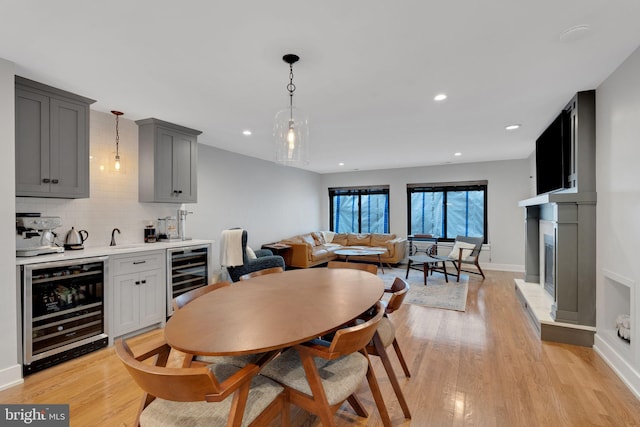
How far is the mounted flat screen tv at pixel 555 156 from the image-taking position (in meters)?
3.36

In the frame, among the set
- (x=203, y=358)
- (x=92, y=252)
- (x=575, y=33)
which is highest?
(x=575, y=33)

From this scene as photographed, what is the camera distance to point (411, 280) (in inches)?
229

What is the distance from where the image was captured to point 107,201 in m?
3.52

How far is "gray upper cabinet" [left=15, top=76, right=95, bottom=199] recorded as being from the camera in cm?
259

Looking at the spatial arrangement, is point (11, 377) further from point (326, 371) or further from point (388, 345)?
point (388, 345)

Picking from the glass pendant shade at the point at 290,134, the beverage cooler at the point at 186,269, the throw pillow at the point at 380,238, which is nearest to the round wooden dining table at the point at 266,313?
the glass pendant shade at the point at 290,134

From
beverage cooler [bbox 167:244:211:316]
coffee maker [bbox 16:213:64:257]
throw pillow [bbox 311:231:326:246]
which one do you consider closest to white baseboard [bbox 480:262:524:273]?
throw pillow [bbox 311:231:326:246]

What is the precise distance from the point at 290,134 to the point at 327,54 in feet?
2.14

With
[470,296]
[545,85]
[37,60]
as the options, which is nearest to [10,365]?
[37,60]

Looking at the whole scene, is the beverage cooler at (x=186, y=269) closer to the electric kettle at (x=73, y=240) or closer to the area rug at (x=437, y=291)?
the electric kettle at (x=73, y=240)

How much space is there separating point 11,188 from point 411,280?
223 inches

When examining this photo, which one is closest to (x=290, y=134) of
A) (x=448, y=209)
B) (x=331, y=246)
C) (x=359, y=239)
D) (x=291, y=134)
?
(x=291, y=134)

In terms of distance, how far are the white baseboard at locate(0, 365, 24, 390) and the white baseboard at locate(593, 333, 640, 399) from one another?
15.2ft

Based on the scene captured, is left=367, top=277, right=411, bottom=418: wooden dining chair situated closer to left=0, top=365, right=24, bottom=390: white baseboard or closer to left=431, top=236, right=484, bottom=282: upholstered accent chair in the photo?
left=0, top=365, right=24, bottom=390: white baseboard
